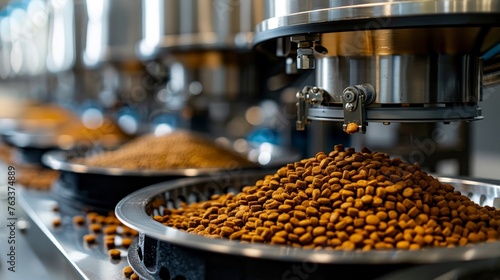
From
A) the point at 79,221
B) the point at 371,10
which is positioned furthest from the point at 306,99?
the point at 79,221

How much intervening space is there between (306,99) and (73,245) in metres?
0.63

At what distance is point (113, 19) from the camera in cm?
274

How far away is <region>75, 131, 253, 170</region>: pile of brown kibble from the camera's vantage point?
1715mm

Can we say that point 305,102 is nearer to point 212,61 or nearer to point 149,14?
point 212,61

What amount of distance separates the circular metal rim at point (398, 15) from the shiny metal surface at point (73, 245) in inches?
22.9

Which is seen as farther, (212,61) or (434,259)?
(212,61)

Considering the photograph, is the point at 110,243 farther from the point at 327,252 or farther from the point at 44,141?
the point at 44,141

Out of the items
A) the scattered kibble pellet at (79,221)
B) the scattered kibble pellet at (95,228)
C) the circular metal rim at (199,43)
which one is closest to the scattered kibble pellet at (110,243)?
the scattered kibble pellet at (95,228)

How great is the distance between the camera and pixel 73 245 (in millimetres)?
1210

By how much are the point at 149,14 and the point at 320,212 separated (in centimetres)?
150

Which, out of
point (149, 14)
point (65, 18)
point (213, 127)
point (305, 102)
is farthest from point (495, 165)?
point (65, 18)

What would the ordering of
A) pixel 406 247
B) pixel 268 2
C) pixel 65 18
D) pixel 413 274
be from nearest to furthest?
pixel 413 274 < pixel 406 247 < pixel 268 2 < pixel 65 18

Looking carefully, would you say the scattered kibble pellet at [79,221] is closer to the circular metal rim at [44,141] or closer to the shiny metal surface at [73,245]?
the shiny metal surface at [73,245]

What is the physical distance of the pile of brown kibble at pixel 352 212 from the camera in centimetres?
80
